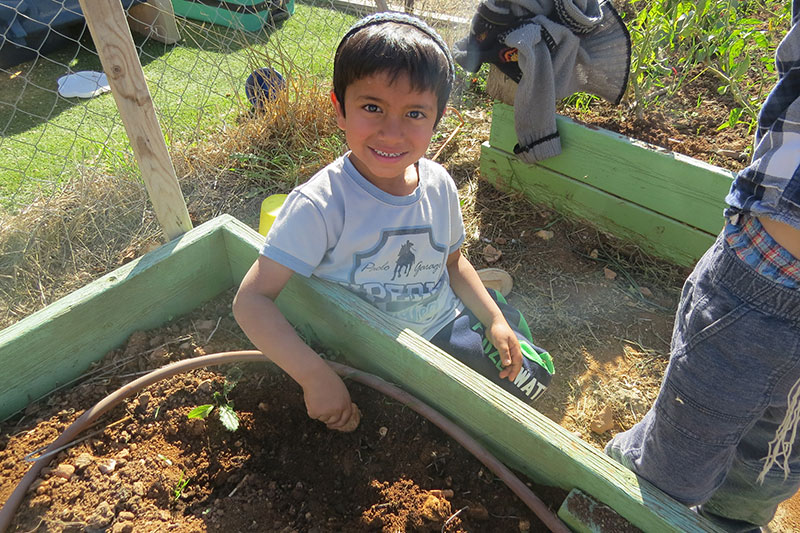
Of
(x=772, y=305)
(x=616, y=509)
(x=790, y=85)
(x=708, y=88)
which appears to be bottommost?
(x=616, y=509)

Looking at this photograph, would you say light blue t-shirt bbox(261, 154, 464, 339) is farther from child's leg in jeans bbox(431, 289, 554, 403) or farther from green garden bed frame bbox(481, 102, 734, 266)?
green garden bed frame bbox(481, 102, 734, 266)

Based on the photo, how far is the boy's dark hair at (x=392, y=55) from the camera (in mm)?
1300

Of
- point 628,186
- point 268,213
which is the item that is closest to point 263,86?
point 268,213

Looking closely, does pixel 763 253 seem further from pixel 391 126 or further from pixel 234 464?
pixel 234 464

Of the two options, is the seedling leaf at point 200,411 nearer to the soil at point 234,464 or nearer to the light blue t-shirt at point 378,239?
the soil at point 234,464

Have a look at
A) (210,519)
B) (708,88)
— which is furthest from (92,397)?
(708,88)

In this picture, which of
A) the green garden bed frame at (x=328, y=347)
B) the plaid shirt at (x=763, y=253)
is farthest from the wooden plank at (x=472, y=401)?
the plaid shirt at (x=763, y=253)

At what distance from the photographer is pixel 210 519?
1315mm

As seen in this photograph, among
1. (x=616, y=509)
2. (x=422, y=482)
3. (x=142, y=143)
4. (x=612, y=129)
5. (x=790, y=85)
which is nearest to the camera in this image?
(x=790, y=85)

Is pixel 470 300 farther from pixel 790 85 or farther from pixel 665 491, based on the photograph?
pixel 790 85

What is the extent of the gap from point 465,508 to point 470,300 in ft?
2.19

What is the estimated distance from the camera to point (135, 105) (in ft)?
5.29

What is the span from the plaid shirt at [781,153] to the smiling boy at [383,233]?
0.73 meters

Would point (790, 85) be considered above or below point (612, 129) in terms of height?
above
